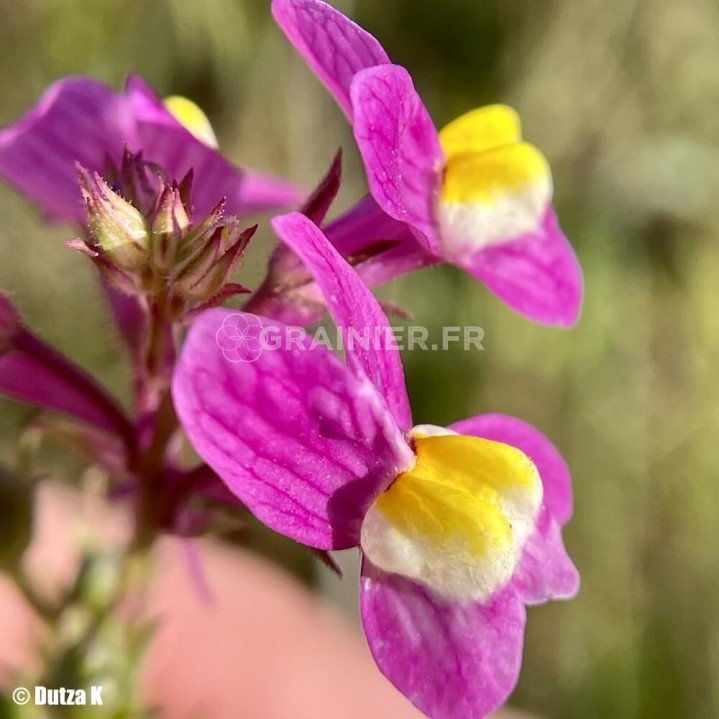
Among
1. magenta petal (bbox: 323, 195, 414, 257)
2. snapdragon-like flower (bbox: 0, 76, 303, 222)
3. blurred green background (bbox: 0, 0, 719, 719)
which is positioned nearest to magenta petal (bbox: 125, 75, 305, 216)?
snapdragon-like flower (bbox: 0, 76, 303, 222)

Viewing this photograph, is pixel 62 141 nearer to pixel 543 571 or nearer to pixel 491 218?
pixel 491 218

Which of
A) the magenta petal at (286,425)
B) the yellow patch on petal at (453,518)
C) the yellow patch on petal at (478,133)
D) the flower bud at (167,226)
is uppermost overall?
the flower bud at (167,226)

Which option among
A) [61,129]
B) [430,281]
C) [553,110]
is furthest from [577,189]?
[61,129]

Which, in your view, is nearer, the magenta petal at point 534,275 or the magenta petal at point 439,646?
the magenta petal at point 439,646

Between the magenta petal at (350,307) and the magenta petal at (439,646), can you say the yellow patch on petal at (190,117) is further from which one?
the magenta petal at (439,646)

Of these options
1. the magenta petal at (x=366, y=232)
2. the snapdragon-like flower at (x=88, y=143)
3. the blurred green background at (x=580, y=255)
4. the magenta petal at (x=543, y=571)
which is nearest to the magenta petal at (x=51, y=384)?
the snapdragon-like flower at (x=88, y=143)

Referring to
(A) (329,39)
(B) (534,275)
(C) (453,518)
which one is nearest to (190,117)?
(A) (329,39)
